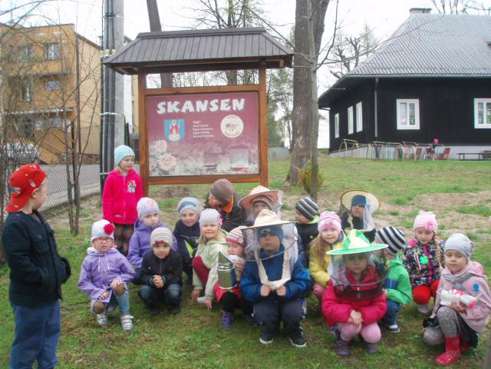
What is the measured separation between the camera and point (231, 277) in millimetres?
4586

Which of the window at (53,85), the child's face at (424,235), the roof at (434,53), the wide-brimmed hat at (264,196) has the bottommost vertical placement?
the child's face at (424,235)

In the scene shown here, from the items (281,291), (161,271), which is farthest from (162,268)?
(281,291)

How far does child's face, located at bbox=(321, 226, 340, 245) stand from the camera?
4.59 m

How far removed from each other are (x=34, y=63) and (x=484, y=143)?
2337 cm

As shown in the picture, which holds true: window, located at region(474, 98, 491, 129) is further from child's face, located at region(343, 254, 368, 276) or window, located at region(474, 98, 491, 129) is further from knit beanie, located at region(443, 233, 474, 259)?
child's face, located at region(343, 254, 368, 276)

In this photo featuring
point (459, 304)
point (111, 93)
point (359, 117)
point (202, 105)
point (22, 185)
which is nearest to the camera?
point (22, 185)

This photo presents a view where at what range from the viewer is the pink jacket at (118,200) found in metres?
5.90

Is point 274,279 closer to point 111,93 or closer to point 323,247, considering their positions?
point 323,247

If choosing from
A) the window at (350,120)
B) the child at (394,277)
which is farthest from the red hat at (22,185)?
the window at (350,120)

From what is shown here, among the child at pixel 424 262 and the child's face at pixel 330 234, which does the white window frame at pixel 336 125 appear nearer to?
the child at pixel 424 262

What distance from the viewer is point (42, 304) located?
11.6 ft

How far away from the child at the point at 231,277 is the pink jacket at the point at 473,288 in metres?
1.65

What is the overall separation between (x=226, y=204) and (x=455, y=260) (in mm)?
2388

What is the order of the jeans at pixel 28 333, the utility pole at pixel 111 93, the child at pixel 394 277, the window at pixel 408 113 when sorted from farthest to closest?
the window at pixel 408 113 → the utility pole at pixel 111 93 → the child at pixel 394 277 → the jeans at pixel 28 333
